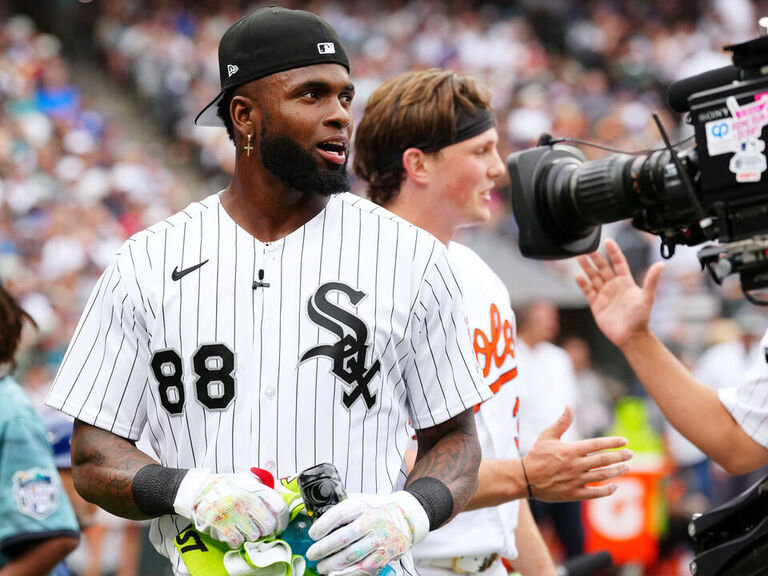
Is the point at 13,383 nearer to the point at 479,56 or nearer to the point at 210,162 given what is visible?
the point at 210,162

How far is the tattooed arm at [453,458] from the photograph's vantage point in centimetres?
264

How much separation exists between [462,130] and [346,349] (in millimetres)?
1481

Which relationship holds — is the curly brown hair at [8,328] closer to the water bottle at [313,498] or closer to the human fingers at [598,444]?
the water bottle at [313,498]

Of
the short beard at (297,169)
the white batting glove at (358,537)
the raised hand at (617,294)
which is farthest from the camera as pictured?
the raised hand at (617,294)

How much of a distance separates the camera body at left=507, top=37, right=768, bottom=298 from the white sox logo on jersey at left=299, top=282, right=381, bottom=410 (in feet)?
1.65

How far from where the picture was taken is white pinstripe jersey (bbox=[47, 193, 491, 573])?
8.53 feet

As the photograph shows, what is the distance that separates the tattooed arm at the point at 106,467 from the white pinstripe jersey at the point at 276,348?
0.05 meters

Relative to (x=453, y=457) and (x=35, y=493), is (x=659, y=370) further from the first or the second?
(x=35, y=493)

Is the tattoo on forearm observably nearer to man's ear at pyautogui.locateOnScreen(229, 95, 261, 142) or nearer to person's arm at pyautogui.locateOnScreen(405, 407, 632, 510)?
person's arm at pyautogui.locateOnScreen(405, 407, 632, 510)

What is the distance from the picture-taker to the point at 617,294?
3604mm

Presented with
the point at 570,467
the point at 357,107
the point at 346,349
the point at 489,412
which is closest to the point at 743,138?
the point at 346,349

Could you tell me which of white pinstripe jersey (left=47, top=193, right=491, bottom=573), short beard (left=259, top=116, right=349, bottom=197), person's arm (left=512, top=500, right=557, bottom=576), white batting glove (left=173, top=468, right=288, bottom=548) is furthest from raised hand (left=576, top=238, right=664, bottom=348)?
white batting glove (left=173, top=468, right=288, bottom=548)

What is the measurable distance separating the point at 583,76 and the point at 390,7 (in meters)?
4.14

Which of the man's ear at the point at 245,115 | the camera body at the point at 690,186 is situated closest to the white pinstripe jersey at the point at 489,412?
the camera body at the point at 690,186
